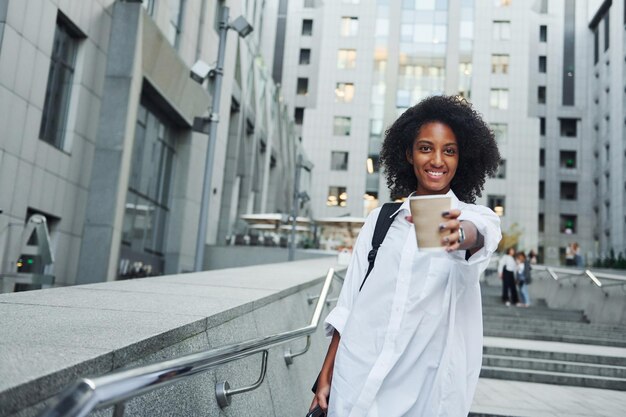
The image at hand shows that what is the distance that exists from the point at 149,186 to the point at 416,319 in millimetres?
19224

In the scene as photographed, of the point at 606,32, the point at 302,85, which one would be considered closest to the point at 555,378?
the point at 302,85

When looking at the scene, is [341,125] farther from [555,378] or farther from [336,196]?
[555,378]

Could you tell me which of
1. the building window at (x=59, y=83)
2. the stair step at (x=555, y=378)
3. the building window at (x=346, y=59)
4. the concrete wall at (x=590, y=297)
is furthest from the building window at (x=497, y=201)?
the stair step at (x=555, y=378)

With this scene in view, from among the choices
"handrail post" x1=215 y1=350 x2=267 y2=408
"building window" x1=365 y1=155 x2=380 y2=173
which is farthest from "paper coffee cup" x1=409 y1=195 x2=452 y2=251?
"building window" x1=365 y1=155 x2=380 y2=173

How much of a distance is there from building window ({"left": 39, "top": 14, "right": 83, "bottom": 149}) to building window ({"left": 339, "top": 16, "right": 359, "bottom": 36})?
38172mm

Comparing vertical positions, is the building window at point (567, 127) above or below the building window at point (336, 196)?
above

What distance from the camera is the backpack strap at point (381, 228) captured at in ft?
7.75

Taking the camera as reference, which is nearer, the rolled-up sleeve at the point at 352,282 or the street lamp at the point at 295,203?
the rolled-up sleeve at the point at 352,282

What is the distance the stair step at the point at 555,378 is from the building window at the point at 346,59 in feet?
144

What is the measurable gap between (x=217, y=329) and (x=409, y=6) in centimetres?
5099

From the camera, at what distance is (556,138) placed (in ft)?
194

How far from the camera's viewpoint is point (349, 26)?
50625 millimetres

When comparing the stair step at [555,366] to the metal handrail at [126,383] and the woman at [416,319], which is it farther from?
the metal handrail at [126,383]

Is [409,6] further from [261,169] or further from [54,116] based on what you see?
[54,116]
